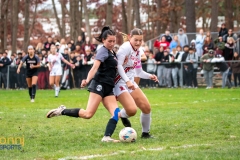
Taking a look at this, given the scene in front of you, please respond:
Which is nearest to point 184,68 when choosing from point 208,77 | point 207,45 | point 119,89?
point 208,77

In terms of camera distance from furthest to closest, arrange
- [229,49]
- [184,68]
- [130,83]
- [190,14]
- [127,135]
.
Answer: [190,14]
[184,68]
[229,49]
[130,83]
[127,135]

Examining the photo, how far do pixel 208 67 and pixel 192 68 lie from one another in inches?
35.0

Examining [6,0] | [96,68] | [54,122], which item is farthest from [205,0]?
[96,68]

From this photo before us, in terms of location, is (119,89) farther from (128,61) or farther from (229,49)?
(229,49)

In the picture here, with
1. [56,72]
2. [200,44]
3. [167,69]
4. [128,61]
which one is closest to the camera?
[128,61]

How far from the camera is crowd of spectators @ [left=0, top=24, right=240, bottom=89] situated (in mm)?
26391

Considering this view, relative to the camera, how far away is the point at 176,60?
2775cm

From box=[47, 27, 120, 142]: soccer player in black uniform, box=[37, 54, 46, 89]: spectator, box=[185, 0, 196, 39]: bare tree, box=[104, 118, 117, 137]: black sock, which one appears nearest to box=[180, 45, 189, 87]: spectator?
box=[37, 54, 46, 89]: spectator

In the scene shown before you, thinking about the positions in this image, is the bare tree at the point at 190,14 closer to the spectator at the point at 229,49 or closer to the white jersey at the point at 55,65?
the spectator at the point at 229,49

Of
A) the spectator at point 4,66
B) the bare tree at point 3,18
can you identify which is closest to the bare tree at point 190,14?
the spectator at point 4,66

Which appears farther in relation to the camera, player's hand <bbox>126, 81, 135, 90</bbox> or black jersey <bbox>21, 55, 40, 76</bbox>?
black jersey <bbox>21, 55, 40, 76</bbox>

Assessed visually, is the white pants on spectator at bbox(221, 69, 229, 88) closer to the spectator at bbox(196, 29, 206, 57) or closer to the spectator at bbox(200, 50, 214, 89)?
the spectator at bbox(200, 50, 214, 89)

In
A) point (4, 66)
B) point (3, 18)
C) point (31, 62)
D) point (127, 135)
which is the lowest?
point (127, 135)

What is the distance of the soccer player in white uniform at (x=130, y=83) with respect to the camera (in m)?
10.0
